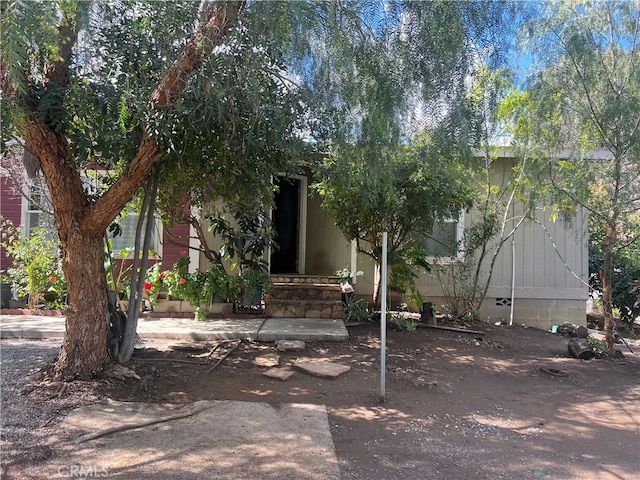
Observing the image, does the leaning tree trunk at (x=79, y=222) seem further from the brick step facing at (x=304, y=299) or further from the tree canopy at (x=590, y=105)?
the tree canopy at (x=590, y=105)

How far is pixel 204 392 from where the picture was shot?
4723mm

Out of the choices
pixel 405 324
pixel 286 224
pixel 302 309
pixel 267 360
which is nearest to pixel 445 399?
pixel 267 360

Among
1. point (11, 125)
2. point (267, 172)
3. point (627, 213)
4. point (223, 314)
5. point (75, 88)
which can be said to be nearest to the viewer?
point (11, 125)

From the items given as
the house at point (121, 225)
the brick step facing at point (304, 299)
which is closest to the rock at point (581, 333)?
the brick step facing at point (304, 299)

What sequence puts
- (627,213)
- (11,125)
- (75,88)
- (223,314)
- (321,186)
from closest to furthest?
(11,125)
(75,88)
(627,213)
(321,186)
(223,314)

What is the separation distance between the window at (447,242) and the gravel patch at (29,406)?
6.43 meters

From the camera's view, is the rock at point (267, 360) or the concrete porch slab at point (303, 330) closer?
the rock at point (267, 360)

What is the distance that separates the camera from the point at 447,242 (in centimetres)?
887

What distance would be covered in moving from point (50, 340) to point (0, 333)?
0.84 metres

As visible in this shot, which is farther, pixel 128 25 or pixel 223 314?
pixel 223 314

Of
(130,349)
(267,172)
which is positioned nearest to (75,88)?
(267,172)

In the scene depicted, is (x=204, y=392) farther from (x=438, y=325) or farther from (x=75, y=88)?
(x=438, y=325)

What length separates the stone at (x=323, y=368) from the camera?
531 centimetres

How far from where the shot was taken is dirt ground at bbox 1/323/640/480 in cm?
345
